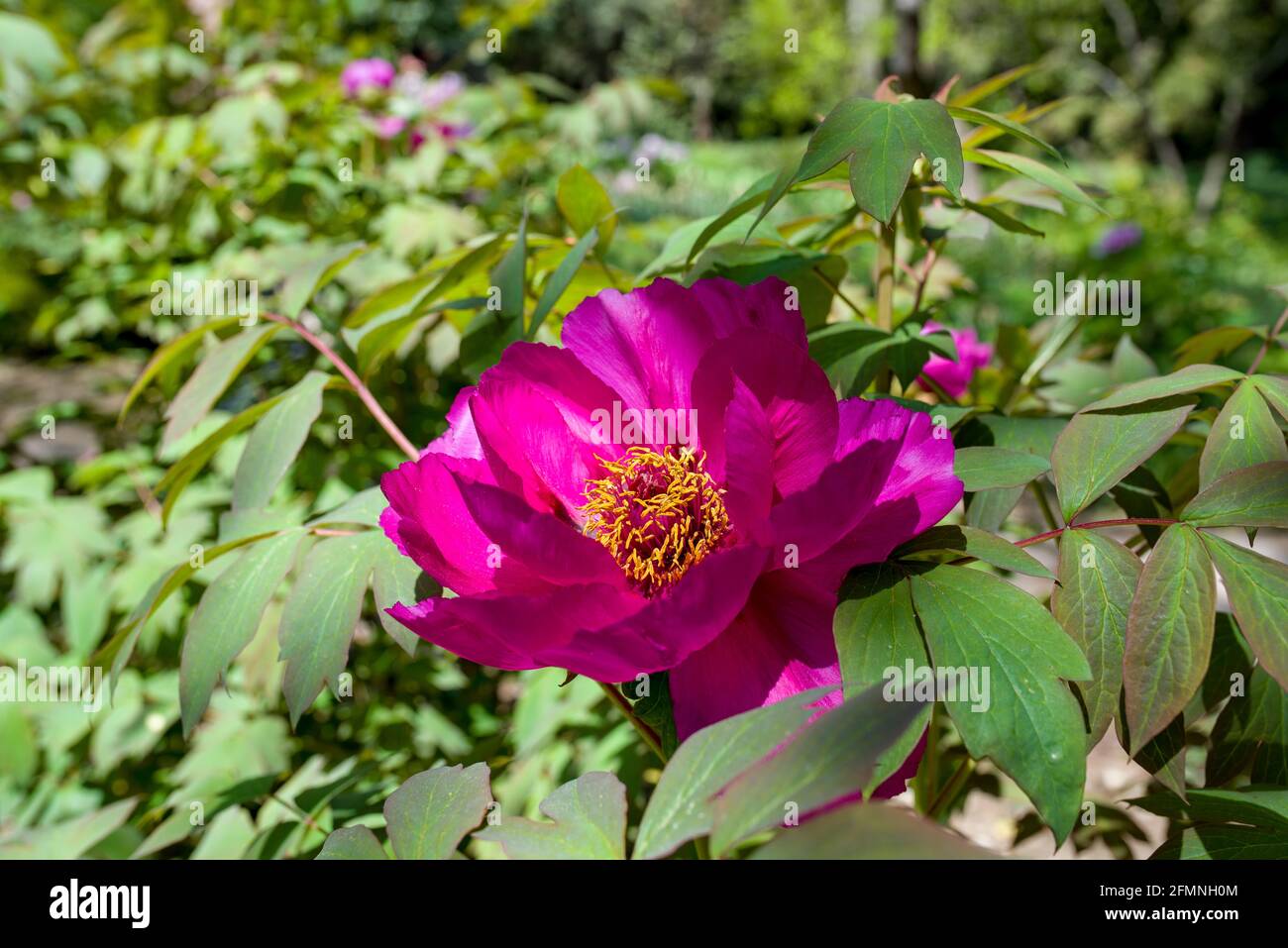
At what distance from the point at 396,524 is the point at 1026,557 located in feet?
1.26

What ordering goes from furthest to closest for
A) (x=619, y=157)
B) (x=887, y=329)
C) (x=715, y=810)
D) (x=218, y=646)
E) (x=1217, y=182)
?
1. (x=1217, y=182)
2. (x=619, y=157)
3. (x=887, y=329)
4. (x=218, y=646)
5. (x=715, y=810)

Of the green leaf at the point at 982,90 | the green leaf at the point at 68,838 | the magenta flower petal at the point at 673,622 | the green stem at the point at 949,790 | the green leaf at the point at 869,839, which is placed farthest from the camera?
the green leaf at the point at 68,838

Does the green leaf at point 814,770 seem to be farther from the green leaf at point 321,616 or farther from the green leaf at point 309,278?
the green leaf at point 309,278

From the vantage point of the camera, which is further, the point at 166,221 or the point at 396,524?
the point at 166,221

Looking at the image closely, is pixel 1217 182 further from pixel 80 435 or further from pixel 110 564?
pixel 110 564

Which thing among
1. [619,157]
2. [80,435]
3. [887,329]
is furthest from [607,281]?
[80,435]

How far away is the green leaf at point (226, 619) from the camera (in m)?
0.77

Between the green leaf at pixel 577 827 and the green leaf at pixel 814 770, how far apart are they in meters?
0.11

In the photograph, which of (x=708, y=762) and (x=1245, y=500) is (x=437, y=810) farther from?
(x=1245, y=500)

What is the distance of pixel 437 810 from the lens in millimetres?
599

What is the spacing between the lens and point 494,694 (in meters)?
2.24

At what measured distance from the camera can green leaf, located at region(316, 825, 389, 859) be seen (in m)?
0.57

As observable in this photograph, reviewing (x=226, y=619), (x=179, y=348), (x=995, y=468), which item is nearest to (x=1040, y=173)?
(x=995, y=468)

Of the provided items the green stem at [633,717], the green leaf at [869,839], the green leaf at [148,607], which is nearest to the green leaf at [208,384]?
the green leaf at [148,607]
